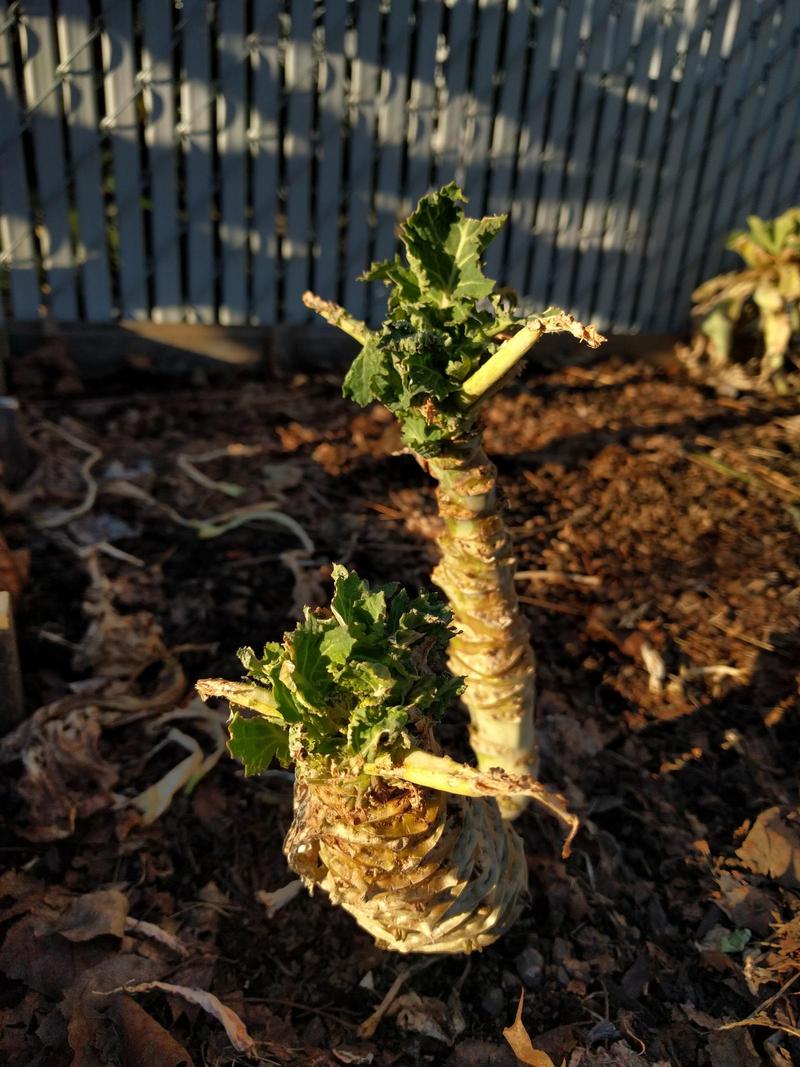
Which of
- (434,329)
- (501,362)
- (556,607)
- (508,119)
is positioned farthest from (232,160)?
(501,362)

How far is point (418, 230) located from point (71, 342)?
3.37 meters

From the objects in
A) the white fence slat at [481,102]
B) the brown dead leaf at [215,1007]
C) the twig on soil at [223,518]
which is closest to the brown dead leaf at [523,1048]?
the brown dead leaf at [215,1007]

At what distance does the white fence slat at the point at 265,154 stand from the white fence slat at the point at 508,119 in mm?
1163

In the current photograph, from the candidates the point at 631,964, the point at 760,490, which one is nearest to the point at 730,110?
the point at 760,490

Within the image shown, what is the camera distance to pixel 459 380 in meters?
1.89

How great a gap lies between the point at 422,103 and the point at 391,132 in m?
0.21

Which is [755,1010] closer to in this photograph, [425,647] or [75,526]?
[425,647]

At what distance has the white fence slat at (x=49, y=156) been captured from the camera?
4.29m

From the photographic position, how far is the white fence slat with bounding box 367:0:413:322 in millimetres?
4762

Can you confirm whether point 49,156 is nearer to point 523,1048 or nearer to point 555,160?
point 555,160

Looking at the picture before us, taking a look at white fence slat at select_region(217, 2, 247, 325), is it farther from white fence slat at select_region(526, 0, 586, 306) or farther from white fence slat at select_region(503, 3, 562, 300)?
white fence slat at select_region(526, 0, 586, 306)

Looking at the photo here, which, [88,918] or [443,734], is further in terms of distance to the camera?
[443,734]

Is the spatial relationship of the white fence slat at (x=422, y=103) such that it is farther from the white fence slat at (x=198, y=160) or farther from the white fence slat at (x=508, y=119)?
the white fence slat at (x=198, y=160)

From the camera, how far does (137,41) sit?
445cm
